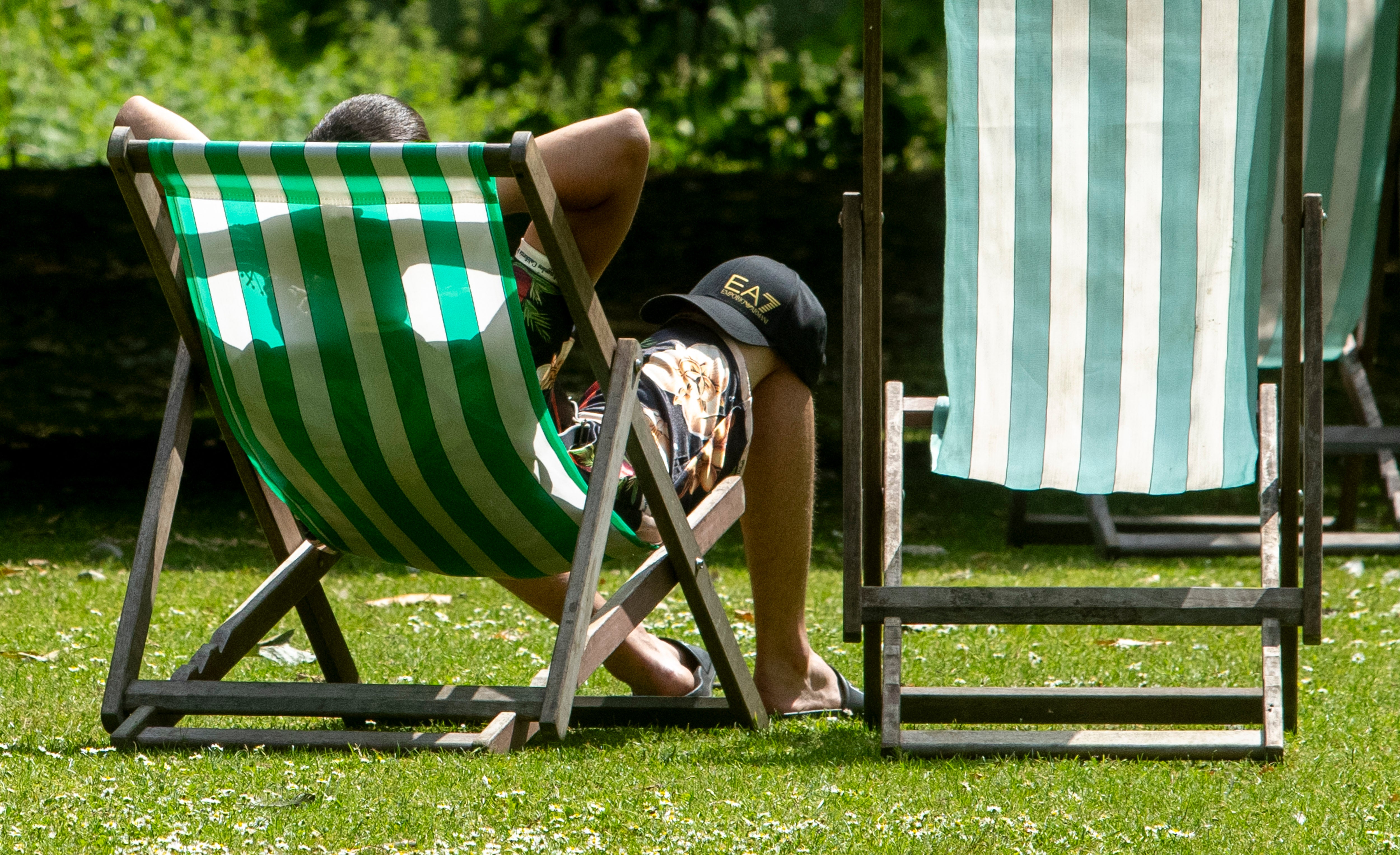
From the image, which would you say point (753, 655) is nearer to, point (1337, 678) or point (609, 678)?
point (609, 678)

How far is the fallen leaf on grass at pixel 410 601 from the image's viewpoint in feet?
12.9

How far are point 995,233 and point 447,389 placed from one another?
1.02m

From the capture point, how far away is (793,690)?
2.93 m

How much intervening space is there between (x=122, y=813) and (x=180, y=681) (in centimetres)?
38

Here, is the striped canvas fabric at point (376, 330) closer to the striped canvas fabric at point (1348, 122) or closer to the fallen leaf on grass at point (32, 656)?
the fallen leaf on grass at point (32, 656)

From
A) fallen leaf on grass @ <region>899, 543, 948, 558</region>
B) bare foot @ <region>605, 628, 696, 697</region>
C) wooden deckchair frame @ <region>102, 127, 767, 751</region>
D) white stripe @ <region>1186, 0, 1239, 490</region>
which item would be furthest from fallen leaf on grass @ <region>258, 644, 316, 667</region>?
fallen leaf on grass @ <region>899, 543, 948, 558</region>

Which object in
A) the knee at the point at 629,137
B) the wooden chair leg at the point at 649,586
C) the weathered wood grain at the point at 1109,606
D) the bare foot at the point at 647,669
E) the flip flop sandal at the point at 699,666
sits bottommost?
the flip flop sandal at the point at 699,666

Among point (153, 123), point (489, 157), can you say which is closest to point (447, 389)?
point (489, 157)

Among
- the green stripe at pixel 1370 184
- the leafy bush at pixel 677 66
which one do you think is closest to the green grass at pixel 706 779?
the green stripe at pixel 1370 184

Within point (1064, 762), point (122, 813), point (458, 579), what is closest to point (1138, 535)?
point (458, 579)

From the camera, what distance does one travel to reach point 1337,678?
3.14 m

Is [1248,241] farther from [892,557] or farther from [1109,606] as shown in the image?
[892,557]

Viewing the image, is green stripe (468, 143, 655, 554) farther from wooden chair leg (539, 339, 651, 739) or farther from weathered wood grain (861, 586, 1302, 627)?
weathered wood grain (861, 586, 1302, 627)

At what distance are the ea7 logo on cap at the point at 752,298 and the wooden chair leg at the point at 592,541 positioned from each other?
420 millimetres
